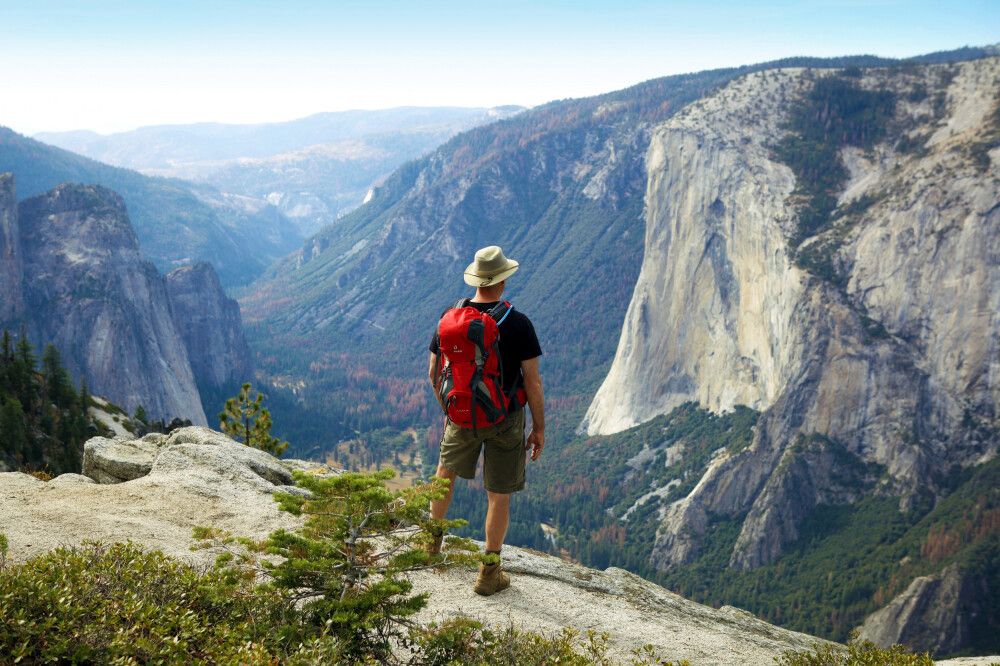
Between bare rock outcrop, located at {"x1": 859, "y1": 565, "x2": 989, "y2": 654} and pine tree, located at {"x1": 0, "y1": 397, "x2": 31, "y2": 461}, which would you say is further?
bare rock outcrop, located at {"x1": 859, "y1": 565, "x2": 989, "y2": 654}

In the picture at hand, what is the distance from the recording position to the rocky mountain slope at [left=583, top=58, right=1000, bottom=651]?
84.6 metres

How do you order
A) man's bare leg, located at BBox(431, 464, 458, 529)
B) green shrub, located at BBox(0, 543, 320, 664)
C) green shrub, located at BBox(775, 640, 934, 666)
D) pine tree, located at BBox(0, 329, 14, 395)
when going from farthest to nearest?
pine tree, located at BBox(0, 329, 14, 395) < man's bare leg, located at BBox(431, 464, 458, 529) < green shrub, located at BBox(775, 640, 934, 666) < green shrub, located at BBox(0, 543, 320, 664)

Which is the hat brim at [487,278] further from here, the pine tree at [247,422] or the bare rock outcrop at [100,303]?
the bare rock outcrop at [100,303]

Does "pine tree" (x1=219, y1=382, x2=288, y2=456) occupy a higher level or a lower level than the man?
lower

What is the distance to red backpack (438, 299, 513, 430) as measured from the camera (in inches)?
384

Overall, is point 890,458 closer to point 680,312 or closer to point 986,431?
point 986,431

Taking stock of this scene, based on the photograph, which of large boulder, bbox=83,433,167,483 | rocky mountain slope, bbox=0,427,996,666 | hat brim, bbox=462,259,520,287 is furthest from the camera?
large boulder, bbox=83,433,167,483

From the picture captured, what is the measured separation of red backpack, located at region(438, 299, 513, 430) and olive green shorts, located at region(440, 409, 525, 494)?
257mm

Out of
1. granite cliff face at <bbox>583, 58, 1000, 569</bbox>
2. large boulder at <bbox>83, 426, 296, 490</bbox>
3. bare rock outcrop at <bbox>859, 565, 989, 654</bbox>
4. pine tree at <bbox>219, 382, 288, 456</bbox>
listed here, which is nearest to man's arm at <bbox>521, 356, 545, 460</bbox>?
large boulder at <bbox>83, 426, 296, 490</bbox>

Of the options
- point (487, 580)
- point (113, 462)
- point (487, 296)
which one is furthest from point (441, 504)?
point (113, 462)

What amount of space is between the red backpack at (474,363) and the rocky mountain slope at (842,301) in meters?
71.8

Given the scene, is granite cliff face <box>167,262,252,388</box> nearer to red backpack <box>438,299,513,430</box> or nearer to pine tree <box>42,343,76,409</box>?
pine tree <box>42,343,76,409</box>

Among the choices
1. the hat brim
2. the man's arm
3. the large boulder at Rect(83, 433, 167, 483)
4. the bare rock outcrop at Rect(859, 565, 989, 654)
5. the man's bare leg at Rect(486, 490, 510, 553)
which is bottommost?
the bare rock outcrop at Rect(859, 565, 989, 654)

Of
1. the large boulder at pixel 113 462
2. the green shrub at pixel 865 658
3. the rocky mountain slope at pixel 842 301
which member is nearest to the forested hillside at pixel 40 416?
the large boulder at pixel 113 462
